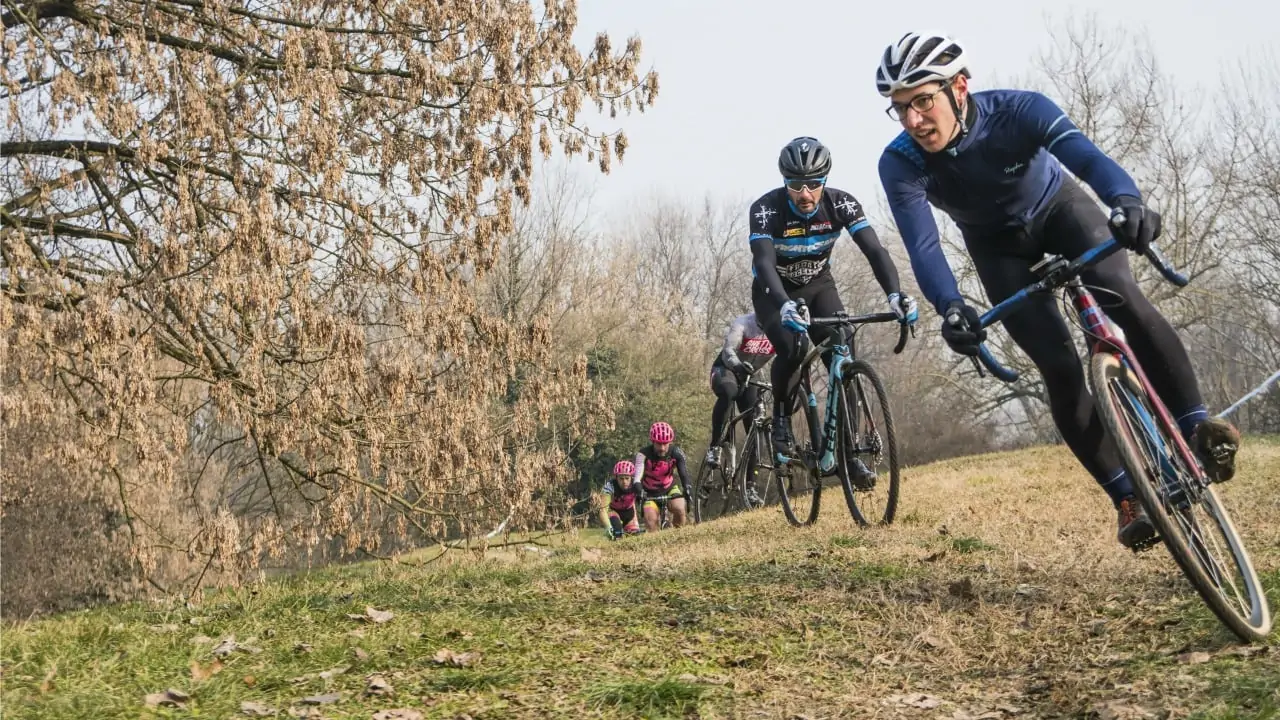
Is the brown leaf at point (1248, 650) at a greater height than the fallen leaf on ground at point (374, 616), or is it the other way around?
the fallen leaf on ground at point (374, 616)

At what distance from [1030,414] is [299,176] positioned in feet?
120

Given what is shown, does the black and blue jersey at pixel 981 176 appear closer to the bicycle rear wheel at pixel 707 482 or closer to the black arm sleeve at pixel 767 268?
the black arm sleeve at pixel 767 268

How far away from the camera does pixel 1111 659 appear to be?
3.88m

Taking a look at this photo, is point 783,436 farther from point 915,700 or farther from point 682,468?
point 682,468

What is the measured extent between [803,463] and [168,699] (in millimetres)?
5682

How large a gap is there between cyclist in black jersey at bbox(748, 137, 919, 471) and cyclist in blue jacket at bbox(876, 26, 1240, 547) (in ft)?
8.80

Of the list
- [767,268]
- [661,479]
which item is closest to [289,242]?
[767,268]

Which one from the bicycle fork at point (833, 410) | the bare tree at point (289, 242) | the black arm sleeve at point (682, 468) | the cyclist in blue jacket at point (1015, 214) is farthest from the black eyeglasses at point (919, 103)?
the black arm sleeve at point (682, 468)

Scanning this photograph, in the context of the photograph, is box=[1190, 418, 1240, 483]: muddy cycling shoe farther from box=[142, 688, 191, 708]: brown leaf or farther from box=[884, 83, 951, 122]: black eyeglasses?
box=[142, 688, 191, 708]: brown leaf

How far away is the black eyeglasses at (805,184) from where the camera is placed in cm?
802

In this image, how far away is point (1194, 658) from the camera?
3.67 m

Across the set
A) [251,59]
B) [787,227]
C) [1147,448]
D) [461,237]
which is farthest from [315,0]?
[1147,448]

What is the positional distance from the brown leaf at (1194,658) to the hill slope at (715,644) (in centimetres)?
1

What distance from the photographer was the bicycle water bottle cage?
4.29m
